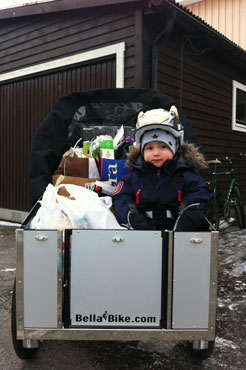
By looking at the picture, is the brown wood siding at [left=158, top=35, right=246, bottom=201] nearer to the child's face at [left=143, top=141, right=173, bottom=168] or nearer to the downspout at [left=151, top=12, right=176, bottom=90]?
the downspout at [left=151, top=12, right=176, bottom=90]

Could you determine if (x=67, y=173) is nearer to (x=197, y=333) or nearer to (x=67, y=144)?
(x=67, y=144)

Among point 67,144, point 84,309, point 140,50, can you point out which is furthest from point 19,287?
point 140,50

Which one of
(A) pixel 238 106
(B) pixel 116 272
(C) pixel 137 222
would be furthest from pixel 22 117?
(B) pixel 116 272

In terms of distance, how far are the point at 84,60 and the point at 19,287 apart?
4.72 m

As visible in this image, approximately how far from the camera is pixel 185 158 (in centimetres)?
261

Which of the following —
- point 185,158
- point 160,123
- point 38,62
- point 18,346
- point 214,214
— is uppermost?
point 38,62

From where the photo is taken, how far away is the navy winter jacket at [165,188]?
2.44 metres

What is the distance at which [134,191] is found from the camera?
8.27 ft

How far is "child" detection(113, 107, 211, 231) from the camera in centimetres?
243

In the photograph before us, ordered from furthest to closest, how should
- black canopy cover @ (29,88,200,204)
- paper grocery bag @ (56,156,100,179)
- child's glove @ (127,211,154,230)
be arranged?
black canopy cover @ (29,88,200,204) → paper grocery bag @ (56,156,100,179) → child's glove @ (127,211,154,230)

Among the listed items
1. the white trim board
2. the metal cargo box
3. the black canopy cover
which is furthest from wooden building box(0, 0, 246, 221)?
the metal cargo box

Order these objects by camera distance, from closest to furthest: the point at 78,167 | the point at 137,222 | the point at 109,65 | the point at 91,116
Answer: the point at 137,222 < the point at 78,167 < the point at 91,116 < the point at 109,65

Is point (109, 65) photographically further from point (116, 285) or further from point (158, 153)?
point (116, 285)

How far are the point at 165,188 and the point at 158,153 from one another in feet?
0.87
